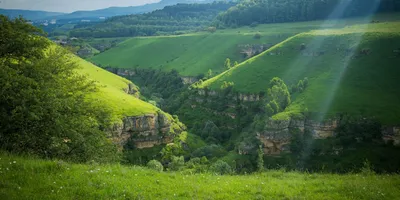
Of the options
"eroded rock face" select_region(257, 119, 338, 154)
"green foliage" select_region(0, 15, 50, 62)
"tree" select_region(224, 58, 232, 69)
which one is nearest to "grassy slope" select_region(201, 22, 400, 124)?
"eroded rock face" select_region(257, 119, 338, 154)

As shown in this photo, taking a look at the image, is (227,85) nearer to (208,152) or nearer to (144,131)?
(208,152)

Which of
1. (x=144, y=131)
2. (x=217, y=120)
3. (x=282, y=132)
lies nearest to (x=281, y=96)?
(x=282, y=132)

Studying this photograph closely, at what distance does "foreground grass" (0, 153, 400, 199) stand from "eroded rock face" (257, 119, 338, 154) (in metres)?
72.1

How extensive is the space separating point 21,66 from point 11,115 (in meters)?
9.23

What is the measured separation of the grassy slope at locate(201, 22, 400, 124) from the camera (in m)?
93.4

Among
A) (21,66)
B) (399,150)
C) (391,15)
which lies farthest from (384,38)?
(21,66)

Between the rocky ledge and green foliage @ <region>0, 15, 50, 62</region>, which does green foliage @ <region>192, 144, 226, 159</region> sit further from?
green foliage @ <region>0, 15, 50, 62</region>

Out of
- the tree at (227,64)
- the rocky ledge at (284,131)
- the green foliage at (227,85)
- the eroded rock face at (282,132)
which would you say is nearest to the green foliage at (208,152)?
the rocky ledge at (284,131)

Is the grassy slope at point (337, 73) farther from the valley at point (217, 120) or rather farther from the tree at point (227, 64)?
the tree at point (227, 64)

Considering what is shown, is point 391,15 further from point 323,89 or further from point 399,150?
→ point 399,150

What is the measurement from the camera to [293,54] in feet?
423

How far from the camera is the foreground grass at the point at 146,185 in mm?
14797

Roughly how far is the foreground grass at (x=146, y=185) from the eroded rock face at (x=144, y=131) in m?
58.5

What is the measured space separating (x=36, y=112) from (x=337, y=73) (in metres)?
105
